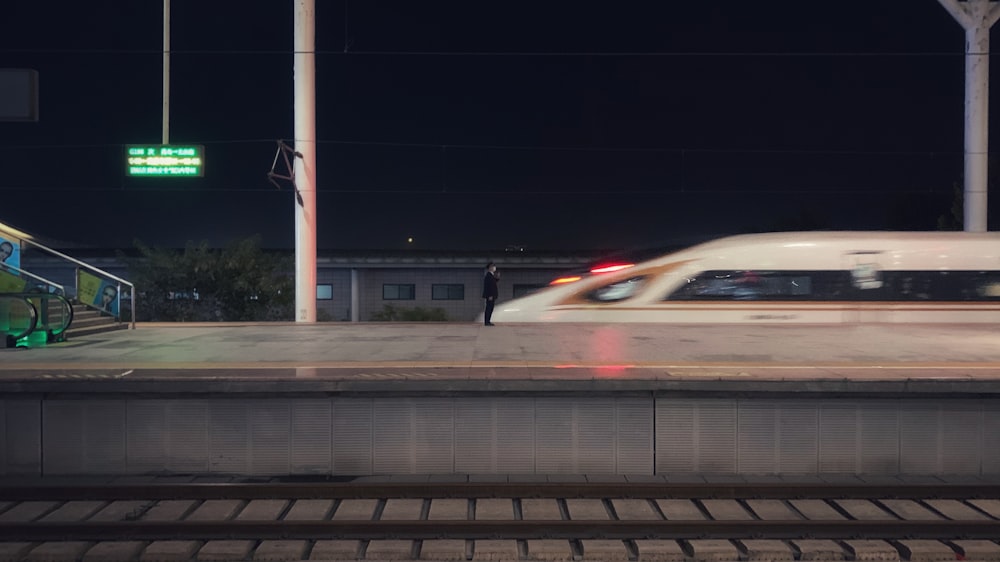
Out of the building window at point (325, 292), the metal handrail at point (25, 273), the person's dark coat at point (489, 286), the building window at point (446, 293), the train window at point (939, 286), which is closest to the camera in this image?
the metal handrail at point (25, 273)

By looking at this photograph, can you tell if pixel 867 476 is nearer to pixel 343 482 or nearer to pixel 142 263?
pixel 343 482

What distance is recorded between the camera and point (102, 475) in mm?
8688

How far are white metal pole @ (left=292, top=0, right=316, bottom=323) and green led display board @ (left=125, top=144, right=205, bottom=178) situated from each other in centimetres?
222

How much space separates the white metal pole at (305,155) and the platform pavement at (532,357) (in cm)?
293

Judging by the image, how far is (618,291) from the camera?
16.7 m

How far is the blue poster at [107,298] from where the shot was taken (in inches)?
609

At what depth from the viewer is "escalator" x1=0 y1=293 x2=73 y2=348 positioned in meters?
11.8

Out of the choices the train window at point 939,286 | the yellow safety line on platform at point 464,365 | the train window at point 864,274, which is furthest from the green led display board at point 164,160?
the train window at point 939,286

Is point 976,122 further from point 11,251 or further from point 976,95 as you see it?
point 11,251

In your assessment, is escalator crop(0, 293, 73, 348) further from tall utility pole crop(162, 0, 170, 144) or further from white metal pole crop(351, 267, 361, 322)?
white metal pole crop(351, 267, 361, 322)

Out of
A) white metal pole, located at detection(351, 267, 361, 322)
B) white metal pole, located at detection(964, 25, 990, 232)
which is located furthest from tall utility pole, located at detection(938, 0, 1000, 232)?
white metal pole, located at detection(351, 267, 361, 322)

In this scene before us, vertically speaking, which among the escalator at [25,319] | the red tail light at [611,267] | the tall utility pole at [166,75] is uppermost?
the tall utility pole at [166,75]

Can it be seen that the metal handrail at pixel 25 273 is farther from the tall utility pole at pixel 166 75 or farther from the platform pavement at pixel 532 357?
the tall utility pole at pixel 166 75

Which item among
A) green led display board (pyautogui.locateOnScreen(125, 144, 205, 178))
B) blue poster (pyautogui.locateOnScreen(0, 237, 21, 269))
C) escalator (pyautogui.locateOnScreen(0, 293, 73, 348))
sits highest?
green led display board (pyautogui.locateOnScreen(125, 144, 205, 178))
